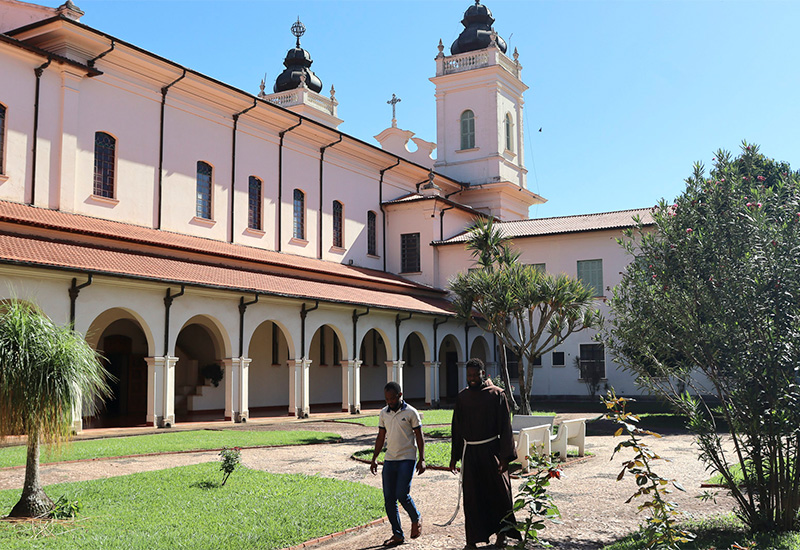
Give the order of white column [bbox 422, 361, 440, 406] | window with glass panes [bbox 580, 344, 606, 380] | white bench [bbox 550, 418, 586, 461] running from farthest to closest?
1. window with glass panes [bbox 580, 344, 606, 380]
2. white column [bbox 422, 361, 440, 406]
3. white bench [bbox 550, 418, 586, 461]

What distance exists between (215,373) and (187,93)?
34.7ft

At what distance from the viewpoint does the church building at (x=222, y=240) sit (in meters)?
20.5

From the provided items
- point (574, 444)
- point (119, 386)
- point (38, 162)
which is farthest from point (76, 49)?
point (574, 444)

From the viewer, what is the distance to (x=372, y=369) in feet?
115

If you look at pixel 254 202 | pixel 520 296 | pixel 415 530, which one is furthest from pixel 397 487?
pixel 254 202

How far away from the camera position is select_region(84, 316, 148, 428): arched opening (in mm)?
25203

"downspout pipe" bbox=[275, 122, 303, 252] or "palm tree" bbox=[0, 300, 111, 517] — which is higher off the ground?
"downspout pipe" bbox=[275, 122, 303, 252]

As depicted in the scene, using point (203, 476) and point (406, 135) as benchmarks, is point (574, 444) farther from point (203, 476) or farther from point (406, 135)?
point (406, 135)

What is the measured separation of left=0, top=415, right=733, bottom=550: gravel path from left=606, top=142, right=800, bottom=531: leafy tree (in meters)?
1.64

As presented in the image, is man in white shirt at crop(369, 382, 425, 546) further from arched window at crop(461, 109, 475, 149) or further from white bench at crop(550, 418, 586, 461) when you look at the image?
arched window at crop(461, 109, 475, 149)

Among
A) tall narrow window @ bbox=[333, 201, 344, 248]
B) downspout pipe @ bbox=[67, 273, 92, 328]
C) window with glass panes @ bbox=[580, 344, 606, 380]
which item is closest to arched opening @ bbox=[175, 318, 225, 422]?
downspout pipe @ bbox=[67, 273, 92, 328]

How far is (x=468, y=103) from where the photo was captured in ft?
151

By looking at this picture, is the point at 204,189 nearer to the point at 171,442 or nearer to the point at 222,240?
the point at 222,240

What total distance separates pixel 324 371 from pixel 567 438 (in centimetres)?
1896
